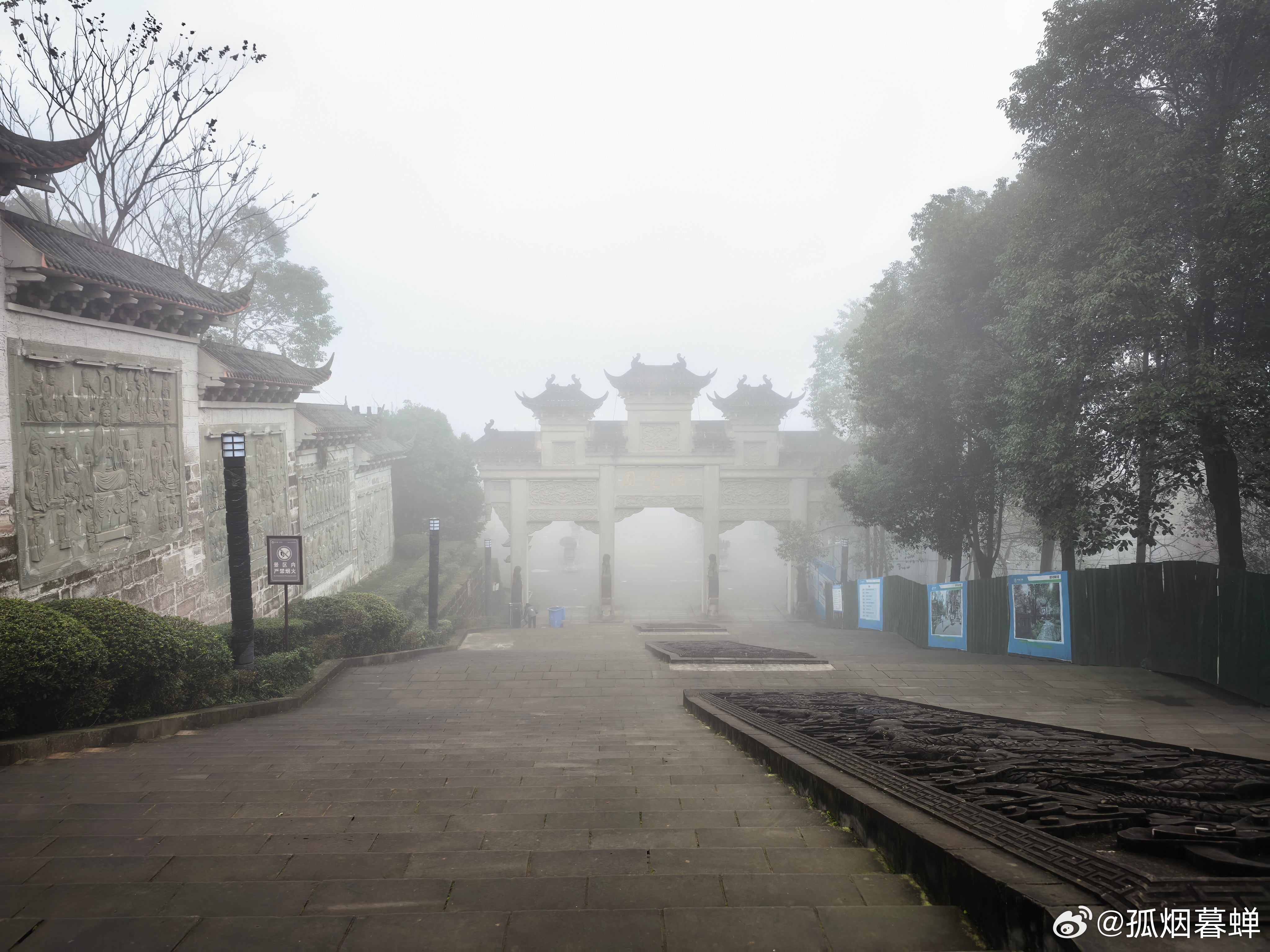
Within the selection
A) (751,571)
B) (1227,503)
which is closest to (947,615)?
(1227,503)

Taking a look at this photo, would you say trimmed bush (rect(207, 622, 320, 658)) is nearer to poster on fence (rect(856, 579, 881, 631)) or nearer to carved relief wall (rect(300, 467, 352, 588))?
carved relief wall (rect(300, 467, 352, 588))

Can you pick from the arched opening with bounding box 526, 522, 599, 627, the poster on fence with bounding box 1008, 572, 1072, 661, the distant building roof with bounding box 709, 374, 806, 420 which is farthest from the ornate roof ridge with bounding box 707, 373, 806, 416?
the poster on fence with bounding box 1008, 572, 1072, 661

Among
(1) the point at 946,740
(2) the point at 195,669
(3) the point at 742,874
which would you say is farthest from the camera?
(2) the point at 195,669

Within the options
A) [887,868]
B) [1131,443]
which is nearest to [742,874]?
[887,868]

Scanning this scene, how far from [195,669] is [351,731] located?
1.82m

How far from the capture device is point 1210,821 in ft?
8.96

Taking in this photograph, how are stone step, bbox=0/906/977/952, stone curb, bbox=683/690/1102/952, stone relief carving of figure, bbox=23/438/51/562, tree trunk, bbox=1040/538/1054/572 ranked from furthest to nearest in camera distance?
tree trunk, bbox=1040/538/1054/572, stone relief carving of figure, bbox=23/438/51/562, stone step, bbox=0/906/977/952, stone curb, bbox=683/690/1102/952

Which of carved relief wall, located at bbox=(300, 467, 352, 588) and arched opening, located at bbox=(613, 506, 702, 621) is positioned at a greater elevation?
carved relief wall, located at bbox=(300, 467, 352, 588)

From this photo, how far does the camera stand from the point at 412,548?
88.8 ft

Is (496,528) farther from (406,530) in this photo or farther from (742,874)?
(742,874)

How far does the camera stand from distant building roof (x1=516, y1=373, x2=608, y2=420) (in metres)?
27.7

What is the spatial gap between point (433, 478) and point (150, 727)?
2292cm

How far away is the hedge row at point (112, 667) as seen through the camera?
562 cm

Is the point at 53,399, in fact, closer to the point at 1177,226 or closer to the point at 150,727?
the point at 150,727
